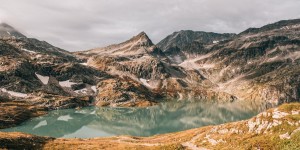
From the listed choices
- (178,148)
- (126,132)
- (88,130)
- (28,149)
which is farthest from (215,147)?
(88,130)

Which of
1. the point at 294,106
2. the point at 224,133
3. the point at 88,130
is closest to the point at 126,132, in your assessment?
the point at 88,130

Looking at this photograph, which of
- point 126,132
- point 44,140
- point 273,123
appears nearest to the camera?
point 273,123

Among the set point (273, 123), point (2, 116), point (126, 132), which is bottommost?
point (126, 132)

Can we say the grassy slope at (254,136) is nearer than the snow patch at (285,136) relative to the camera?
No

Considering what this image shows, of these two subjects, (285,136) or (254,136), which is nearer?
(285,136)

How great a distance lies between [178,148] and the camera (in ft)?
193

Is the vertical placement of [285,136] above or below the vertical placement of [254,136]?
above

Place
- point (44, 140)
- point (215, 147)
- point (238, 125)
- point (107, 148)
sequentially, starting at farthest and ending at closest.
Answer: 1. point (44, 140)
2. point (107, 148)
3. point (238, 125)
4. point (215, 147)

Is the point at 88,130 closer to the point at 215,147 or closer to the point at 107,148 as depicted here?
the point at 107,148

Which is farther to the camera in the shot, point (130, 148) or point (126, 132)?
point (126, 132)

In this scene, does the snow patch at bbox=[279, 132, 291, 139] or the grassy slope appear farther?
the grassy slope

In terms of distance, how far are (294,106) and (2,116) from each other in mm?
192522

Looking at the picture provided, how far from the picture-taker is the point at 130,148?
70.9 metres

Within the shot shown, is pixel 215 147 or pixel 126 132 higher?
pixel 215 147
